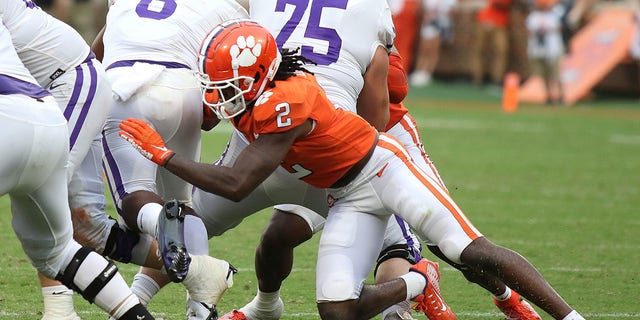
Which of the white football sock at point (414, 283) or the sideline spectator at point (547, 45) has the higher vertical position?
the white football sock at point (414, 283)

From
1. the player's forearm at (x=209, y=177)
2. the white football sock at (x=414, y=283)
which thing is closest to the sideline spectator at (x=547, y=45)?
the white football sock at (x=414, y=283)

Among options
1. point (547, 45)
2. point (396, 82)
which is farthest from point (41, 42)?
point (547, 45)

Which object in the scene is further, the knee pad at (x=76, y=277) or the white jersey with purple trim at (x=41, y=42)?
the white jersey with purple trim at (x=41, y=42)

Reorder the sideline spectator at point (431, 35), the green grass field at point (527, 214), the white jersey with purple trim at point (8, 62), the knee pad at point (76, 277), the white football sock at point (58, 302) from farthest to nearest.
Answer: the sideline spectator at point (431, 35) < the green grass field at point (527, 214) < the white football sock at point (58, 302) < the knee pad at point (76, 277) < the white jersey with purple trim at point (8, 62)

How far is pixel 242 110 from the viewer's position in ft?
14.9

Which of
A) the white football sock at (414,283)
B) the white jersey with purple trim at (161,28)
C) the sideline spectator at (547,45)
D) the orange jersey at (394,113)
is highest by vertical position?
the white jersey with purple trim at (161,28)

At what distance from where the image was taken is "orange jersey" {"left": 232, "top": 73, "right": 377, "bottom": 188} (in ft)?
14.6

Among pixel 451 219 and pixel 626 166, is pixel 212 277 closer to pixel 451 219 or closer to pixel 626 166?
pixel 451 219

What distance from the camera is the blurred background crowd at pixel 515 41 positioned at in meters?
17.1

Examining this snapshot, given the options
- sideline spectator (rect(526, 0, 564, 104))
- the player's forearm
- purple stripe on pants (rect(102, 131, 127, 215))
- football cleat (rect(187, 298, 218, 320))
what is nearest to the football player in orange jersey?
the player's forearm

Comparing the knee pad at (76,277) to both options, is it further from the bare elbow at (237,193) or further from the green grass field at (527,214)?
the green grass field at (527,214)

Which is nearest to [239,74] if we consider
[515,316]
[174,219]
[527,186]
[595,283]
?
[174,219]

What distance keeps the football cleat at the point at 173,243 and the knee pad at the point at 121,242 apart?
24.5 inches

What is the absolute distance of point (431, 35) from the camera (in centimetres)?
1977
